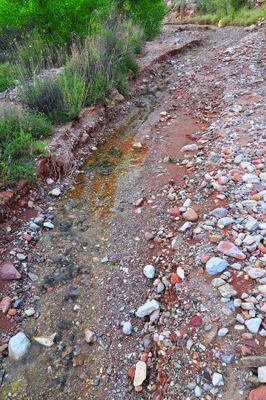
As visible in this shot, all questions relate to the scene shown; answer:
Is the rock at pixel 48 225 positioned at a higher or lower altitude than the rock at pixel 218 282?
lower

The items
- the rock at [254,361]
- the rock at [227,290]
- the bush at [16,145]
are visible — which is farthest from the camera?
the bush at [16,145]

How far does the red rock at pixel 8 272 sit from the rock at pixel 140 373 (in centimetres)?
153

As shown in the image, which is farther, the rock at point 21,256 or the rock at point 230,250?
the rock at point 21,256

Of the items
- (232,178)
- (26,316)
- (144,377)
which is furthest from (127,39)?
(144,377)

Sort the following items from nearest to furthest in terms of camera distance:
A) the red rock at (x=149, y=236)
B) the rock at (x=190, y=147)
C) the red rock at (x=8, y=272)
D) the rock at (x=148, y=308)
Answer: the rock at (x=148, y=308) → the red rock at (x=8, y=272) → the red rock at (x=149, y=236) → the rock at (x=190, y=147)

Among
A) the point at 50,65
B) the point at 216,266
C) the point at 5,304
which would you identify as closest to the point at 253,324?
the point at 216,266

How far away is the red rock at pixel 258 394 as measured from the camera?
151cm

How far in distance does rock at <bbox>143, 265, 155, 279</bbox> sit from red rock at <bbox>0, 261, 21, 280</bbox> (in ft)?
4.43

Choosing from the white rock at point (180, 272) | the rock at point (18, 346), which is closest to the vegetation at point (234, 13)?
the white rock at point (180, 272)

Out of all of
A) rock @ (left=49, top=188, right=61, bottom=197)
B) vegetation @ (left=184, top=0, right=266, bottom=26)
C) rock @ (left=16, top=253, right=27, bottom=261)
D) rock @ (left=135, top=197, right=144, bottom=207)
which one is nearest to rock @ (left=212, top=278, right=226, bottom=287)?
rock @ (left=135, top=197, right=144, bottom=207)

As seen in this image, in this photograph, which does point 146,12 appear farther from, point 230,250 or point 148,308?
point 148,308

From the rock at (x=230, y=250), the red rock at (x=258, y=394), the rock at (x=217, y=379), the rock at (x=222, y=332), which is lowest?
the rock at (x=217, y=379)

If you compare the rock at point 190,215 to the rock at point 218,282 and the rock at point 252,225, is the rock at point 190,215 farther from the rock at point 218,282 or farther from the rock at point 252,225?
the rock at point 218,282

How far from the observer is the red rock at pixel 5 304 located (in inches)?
95.8
